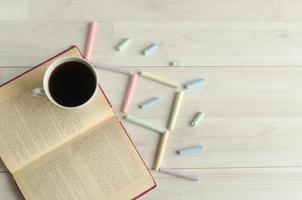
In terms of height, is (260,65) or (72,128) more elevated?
(260,65)

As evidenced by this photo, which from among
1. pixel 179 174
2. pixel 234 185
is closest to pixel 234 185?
pixel 234 185

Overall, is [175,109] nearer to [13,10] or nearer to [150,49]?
[150,49]

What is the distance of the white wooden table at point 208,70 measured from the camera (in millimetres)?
725

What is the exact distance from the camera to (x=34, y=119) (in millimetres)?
690

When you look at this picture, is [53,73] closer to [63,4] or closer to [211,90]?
[63,4]

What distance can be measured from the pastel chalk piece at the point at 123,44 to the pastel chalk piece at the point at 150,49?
33 millimetres

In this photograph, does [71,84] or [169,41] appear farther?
[169,41]

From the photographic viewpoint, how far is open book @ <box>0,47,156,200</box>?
67cm

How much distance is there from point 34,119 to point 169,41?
0.28 meters

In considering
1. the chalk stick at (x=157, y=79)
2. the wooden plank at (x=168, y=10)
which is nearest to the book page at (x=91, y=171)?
the chalk stick at (x=157, y=79)

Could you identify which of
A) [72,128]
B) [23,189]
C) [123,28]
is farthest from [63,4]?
[23,189]

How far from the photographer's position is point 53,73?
65 cm

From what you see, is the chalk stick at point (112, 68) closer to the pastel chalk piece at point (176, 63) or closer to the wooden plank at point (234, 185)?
the pastel chalk piece at point (176, 63)

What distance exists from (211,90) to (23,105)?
34 centimetres
